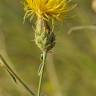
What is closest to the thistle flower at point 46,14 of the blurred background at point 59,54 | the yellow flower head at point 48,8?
the yellow flower head at point 48,8

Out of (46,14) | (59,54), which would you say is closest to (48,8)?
(46,14)

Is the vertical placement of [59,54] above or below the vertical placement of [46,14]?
below

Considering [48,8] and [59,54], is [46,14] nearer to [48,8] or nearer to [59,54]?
[48,8]

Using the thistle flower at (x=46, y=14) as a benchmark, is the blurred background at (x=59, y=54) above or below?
below

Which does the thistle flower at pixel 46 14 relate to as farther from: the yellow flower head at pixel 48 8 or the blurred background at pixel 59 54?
the blurred background at pixel 59 54

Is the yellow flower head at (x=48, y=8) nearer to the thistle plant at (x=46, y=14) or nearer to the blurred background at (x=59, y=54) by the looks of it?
the thistle plant at (x=46, y=14)

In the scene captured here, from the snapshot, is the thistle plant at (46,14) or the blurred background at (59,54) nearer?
the thistle plant at (46,14)
